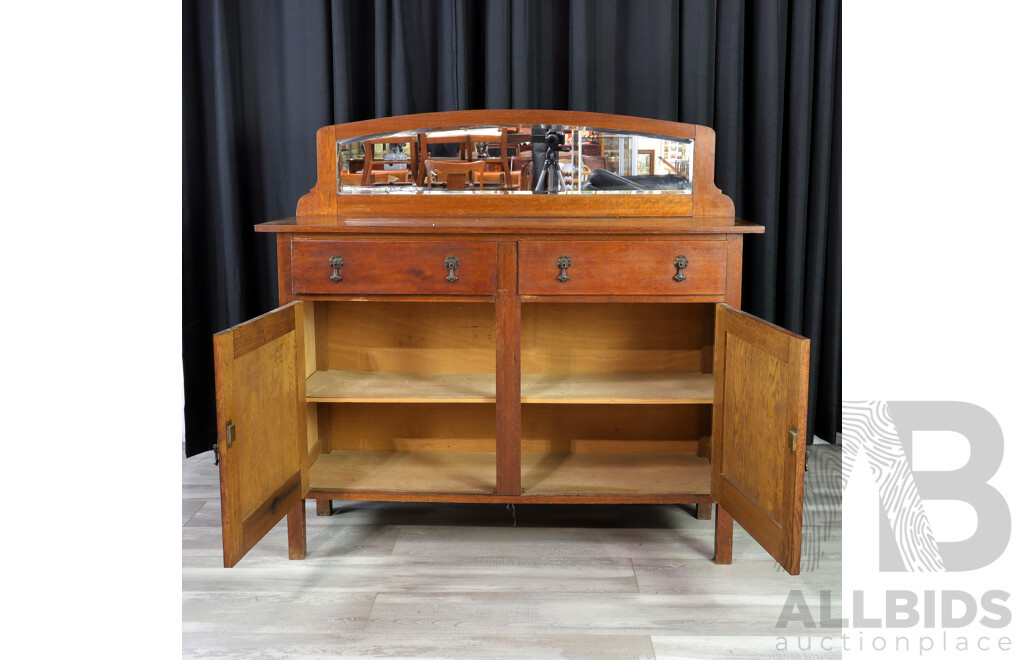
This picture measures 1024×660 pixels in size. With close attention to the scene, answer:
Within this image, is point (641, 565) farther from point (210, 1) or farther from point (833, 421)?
point (210, 1)

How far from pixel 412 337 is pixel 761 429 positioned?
107 centimetres

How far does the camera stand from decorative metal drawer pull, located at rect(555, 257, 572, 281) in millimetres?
2049

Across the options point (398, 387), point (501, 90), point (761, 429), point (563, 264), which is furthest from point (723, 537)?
point (501, 90)

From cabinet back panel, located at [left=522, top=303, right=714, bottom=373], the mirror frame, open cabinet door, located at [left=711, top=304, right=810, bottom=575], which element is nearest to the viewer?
open cabinet door, located at [left=711, top=304, right=810, bottom=575]

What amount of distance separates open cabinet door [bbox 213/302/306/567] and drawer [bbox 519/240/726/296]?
0.60 meters

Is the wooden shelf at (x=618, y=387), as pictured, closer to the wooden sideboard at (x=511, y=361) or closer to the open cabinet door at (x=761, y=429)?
the wooden sideboard at (x=511, y=361)

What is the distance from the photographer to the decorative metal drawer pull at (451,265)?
6.73 feet

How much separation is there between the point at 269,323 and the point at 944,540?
1504 millimetres

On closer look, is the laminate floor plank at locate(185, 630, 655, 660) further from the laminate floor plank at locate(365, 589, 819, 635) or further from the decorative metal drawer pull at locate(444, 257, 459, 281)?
the decorative metal drawer pull at locate(444, 257, 459, 281)

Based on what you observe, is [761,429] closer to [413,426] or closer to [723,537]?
[723,537]

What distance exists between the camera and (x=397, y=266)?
6.81 ft

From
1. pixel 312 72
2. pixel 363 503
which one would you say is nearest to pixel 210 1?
pixel 312 72

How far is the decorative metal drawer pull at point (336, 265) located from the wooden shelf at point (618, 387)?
56 centimetres

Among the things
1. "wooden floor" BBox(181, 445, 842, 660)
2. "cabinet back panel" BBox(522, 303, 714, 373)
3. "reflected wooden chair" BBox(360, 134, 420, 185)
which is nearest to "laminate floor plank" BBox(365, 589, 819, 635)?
"wooden floor" BBox(181, 445, 842, 660)
